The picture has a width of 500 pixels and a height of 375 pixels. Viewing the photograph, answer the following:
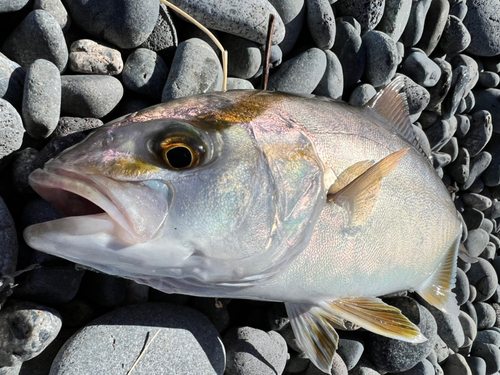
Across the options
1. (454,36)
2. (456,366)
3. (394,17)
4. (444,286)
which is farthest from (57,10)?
(456,366)

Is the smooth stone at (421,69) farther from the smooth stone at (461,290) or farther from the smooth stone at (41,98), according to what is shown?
the smooth stone at (41,98)

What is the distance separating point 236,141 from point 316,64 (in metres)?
1.34

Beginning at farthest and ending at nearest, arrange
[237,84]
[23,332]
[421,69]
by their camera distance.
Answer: [421,69]
[237,84]
[23,332]

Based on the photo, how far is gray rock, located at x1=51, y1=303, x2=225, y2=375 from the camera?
1.57 metres

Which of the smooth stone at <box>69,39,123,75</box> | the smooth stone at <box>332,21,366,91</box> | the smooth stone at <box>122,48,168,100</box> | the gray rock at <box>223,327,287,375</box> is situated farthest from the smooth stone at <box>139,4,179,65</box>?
the gray rock at <box>223,327,287,375</box>

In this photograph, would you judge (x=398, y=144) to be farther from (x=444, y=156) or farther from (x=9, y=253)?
(x=444, y=156)

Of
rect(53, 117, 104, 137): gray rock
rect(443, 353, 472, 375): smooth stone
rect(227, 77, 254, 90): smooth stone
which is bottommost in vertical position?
rect(443, 353, 472, 375): smooth stone

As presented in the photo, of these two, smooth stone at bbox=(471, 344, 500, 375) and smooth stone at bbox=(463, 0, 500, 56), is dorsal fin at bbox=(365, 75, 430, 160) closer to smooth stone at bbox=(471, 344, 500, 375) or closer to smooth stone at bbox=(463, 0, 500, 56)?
smooth stone at bbox=(463, 0, 500, 56)

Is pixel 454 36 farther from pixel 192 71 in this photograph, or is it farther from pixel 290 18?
pixel 192 71

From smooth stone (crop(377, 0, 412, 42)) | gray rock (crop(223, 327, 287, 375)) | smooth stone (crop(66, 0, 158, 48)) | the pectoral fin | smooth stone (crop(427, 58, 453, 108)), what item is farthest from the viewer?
smooth stone (crop(427, 58, 453, 108))

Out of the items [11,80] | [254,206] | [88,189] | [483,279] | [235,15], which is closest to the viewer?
[88,189]

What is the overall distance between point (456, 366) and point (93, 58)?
3143 millimetres

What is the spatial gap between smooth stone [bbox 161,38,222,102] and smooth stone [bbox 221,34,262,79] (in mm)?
194

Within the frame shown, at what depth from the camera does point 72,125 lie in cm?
163
